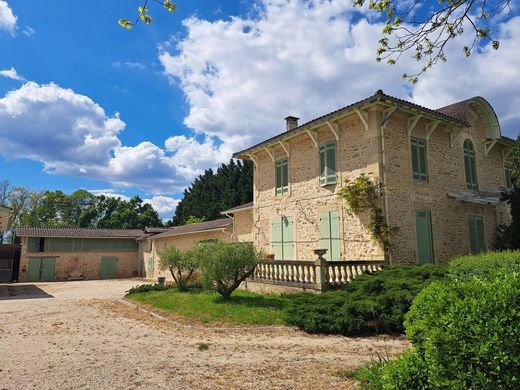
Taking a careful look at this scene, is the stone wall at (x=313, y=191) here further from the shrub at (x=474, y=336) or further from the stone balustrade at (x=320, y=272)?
the shrub at (x=474, y=336)

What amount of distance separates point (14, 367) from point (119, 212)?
43016 mm

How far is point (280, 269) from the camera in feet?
39.0

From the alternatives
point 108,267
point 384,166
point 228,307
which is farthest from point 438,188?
point 108,267

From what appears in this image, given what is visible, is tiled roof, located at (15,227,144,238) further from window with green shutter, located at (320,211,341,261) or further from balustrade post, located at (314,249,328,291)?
balustrade post, located at (314,249,328,291)

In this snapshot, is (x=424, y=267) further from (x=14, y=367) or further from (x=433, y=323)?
(x=14, y=367)

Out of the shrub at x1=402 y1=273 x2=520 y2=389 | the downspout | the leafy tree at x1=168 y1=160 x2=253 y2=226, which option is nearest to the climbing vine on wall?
the downspout

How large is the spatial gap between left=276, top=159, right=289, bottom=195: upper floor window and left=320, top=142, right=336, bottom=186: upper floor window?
2.01 meters

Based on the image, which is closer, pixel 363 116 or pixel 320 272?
pixel 320 272

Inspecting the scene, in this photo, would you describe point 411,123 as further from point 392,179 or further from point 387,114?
point 392,179

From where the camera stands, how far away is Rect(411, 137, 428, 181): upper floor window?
1242 centimetres

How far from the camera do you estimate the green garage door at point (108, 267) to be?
31.0 m

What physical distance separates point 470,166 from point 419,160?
3534 mm

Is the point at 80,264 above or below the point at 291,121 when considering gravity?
below

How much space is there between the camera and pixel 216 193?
38812 millimetres
